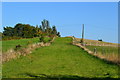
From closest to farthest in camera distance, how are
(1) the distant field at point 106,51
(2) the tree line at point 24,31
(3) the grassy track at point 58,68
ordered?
(3) the grassy track at point 58,68, (1) the distant field at point 106,51, (2) the tree line at point 24,31

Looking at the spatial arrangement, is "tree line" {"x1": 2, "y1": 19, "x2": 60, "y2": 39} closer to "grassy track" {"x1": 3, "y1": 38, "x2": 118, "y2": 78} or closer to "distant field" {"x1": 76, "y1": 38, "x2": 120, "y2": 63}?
"distant field" {"x1": 76, "y1": 38, "x2": 120, "y2": 63}

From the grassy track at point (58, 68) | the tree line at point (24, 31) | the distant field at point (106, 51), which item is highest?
Answer: the tree line at point (24, 31)

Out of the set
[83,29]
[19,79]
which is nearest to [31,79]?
[19,79]

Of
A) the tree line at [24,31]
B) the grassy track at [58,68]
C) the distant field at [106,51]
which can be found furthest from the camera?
the tree line at [24,31]

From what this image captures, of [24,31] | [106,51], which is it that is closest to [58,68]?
[106,51]

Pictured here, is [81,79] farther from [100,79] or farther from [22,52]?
[22,52]

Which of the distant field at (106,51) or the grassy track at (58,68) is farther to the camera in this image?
the distant field at (106,51)

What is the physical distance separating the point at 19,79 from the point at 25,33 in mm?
96177

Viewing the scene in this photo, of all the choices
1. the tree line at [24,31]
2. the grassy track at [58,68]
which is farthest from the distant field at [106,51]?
the tree line at [24,31]

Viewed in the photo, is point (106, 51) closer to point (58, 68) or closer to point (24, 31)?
point (58, 68)

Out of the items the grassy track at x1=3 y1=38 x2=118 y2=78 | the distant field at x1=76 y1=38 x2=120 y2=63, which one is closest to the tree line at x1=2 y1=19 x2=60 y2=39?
the distant field at x1=76 y1=38 x2=120 y2=63

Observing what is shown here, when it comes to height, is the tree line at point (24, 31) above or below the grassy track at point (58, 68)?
above

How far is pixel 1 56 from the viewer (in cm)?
1914

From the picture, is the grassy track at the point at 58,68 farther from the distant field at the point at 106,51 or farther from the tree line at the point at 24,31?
the tree line at the point at 24,31
